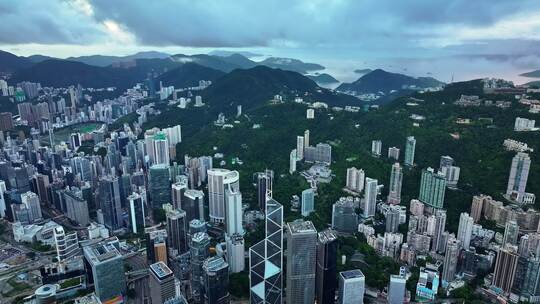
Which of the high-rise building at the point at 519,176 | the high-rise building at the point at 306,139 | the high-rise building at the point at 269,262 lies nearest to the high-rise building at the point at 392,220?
the high-rise building at the point at 519,176

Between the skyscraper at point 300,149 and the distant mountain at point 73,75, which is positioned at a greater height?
the distant mountain at point 73,75

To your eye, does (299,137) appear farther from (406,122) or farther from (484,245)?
(484,245)

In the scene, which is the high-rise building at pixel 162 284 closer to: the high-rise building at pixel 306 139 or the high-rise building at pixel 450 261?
the high-rise building at pixel 450 261

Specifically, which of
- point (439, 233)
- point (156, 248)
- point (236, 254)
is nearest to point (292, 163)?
point (236, 254)

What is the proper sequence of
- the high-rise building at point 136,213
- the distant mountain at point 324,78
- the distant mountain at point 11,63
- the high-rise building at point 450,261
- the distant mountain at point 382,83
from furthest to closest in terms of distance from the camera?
1. the distant mountain at point 324,78
2. the distant mountain at point 11,63
3. the distant mountain at point 382,83
4. the high-rise building at point 136,213
5. the high-rise building at point 450,261

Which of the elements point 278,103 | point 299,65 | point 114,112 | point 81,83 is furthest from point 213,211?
point 299,65

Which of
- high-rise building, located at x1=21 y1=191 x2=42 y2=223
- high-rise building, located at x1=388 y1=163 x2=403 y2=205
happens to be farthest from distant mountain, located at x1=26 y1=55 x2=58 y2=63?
high-rise building, located at x1=388 y1=163 x2=403 y2=205
